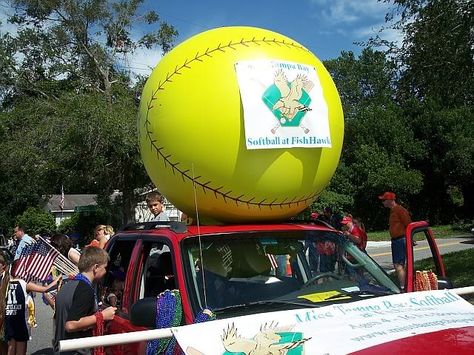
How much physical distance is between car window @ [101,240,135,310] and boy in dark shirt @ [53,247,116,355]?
35 cm

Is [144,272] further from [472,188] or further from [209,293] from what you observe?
[472,188]

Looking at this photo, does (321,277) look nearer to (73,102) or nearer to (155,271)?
(155,271)

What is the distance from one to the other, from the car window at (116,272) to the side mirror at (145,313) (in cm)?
126

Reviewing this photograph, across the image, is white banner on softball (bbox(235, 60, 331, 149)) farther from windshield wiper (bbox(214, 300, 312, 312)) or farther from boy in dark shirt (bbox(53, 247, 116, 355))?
boy in dark shirt (bbox(53, 247, 116, 355))

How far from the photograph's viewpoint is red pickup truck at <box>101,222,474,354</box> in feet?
11.6

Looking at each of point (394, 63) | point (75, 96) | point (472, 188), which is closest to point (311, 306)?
point (394, 63)

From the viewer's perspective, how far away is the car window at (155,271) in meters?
4.39

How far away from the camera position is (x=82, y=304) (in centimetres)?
425

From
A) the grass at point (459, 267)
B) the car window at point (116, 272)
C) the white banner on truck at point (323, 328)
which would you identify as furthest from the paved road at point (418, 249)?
the white banner on truck at point (323, 328)

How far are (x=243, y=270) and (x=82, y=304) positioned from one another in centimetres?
124

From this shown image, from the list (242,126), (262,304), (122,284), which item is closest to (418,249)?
(122,284)

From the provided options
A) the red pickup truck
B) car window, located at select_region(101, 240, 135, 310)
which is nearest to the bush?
car window, located at select_region(101, 240, 135, 310)

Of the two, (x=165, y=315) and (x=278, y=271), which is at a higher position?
(x=278, y=271)

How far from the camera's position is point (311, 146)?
4.17 m
